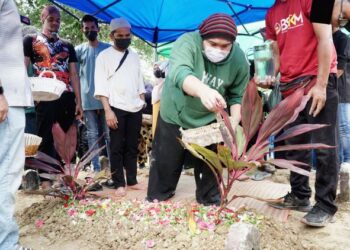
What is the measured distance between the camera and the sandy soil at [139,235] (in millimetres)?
1899

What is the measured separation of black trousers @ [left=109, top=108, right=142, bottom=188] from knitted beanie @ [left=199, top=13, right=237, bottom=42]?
1.35m

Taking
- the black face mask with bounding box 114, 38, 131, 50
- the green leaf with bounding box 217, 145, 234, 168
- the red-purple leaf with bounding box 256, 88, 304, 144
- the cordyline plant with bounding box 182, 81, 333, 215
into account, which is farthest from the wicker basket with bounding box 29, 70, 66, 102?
the red-purple leaf with bounding box 256, 88, 304, 144

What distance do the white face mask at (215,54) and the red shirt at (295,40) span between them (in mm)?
460

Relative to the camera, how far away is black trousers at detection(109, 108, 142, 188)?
338 centimetres

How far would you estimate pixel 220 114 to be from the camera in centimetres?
177

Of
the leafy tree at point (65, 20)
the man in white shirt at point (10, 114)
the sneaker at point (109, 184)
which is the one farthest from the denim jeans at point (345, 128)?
the leafy tree at point (65, 20)

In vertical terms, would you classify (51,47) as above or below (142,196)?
above

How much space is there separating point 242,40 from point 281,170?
316 centimetres

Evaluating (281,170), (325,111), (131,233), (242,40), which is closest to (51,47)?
(131,233)

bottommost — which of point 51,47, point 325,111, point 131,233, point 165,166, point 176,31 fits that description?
point 131,233

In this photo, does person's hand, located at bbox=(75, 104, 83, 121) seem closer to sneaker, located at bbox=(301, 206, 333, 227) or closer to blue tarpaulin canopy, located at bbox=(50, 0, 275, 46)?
blue tarpaulin canopy, located at bbox=(50, 0, 275, 46)

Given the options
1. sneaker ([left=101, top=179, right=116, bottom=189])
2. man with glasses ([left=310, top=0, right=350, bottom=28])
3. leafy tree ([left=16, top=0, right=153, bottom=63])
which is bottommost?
sneaker ([left=101, top=179, right=116, bottom=189])

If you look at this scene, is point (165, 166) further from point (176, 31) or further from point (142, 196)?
point (176, 31)

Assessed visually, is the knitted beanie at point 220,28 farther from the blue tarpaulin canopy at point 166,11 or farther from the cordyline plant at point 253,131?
the blue tarpaulin canopy at point 166,11
